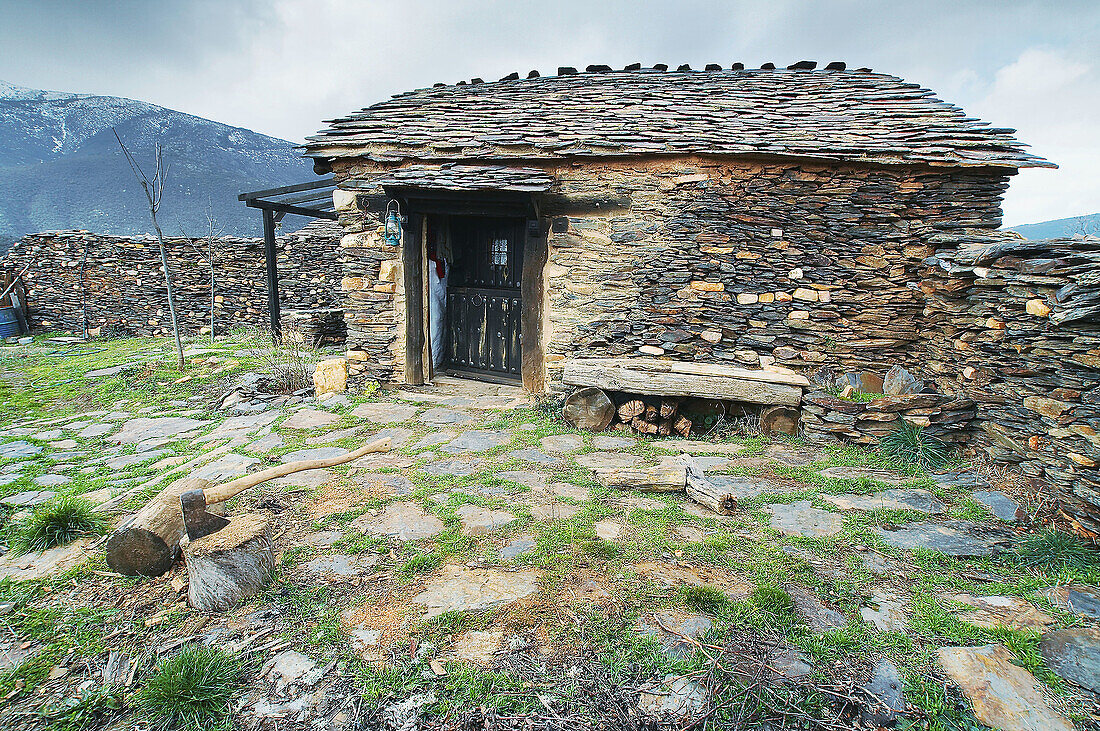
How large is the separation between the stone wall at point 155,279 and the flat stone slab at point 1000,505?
444 inches

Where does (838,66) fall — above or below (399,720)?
above

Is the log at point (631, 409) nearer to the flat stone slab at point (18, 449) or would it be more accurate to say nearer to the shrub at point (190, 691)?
the shrub at point (190, 691)

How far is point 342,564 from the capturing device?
2611mm

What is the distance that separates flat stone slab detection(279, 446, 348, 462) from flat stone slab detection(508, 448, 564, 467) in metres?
1.47

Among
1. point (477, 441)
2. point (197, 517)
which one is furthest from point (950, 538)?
point (197, 517)

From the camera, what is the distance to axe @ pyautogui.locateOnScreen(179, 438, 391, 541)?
2525mm

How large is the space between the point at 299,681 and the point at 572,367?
3.71 metres

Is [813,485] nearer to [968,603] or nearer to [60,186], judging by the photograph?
[968,603]

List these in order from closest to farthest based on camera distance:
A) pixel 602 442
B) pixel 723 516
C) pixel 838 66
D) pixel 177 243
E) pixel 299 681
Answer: pixel 299 681 → pixel 723 516 → pixel 602 442 → pixel 838 66 → pixel 177 243

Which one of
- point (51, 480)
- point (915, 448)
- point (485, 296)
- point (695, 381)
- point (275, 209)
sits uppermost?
point (275, 209)

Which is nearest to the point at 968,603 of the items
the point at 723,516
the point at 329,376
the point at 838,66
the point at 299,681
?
the point at 723,516

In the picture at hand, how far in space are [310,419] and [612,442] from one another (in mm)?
3156

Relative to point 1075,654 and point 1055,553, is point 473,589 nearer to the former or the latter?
point 1075,654

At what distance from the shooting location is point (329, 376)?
6285mm
